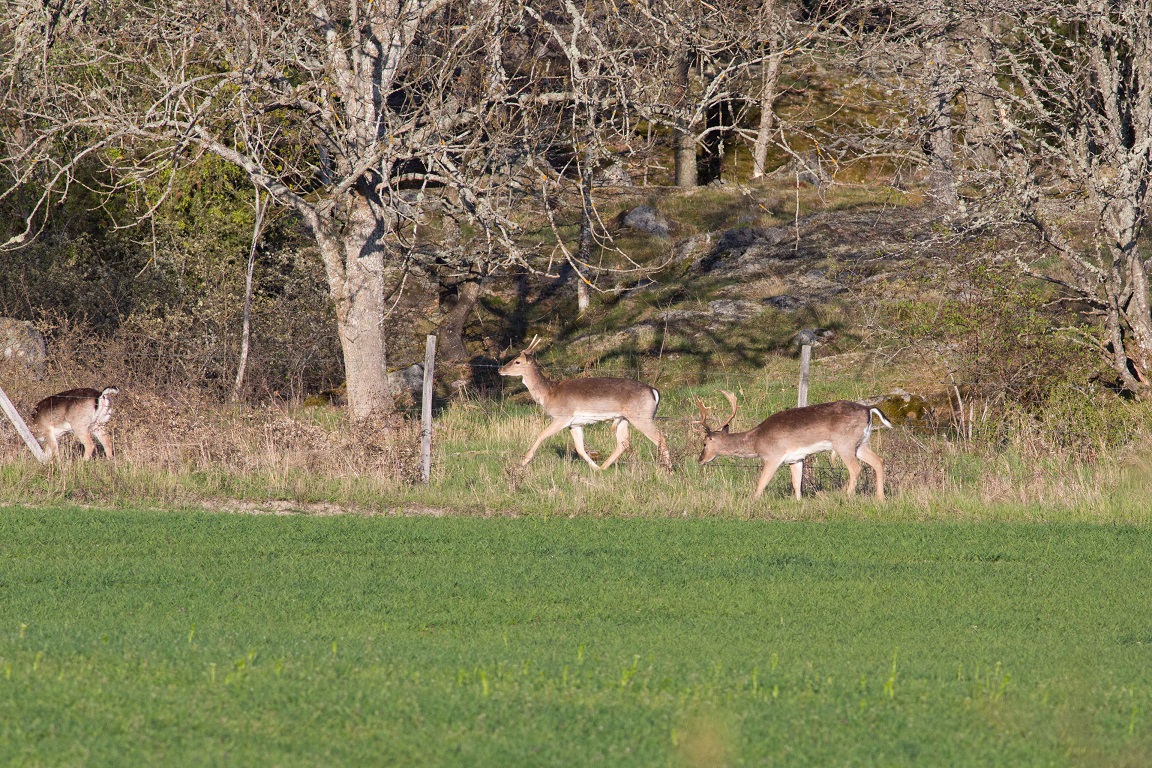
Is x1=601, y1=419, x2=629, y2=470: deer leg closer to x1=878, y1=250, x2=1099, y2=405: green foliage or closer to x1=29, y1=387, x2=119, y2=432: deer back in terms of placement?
x1=878, y1=250, x2=1099, y2=405: green foliage

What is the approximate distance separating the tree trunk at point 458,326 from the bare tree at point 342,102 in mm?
10902

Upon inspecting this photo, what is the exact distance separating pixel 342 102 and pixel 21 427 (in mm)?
6844

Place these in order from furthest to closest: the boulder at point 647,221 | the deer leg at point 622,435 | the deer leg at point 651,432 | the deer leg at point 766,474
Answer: the boulder at point 647,221 < the deer leg at point 622,435 < the deer leg at point 651,432 < the deer leg at point 766,474

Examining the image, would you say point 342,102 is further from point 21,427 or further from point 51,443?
point 21,427

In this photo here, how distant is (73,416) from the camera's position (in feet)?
57.4

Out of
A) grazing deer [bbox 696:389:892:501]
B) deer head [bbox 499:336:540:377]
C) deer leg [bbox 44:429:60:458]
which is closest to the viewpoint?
grazing deer [bbox 696:389:892:501]

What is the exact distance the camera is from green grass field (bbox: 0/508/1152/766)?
19.7 feet

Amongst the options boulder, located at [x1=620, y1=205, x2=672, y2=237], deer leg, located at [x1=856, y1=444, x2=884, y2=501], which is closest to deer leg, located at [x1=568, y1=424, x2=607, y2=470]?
deer leg, located at [x1=856, y1=444, x2=884, y2=501]

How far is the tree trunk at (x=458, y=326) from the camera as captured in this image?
33.2m

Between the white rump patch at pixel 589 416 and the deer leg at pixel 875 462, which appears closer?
the deer leg at pixel 875 462

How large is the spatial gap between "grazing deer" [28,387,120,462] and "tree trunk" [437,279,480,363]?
1577 centimetres

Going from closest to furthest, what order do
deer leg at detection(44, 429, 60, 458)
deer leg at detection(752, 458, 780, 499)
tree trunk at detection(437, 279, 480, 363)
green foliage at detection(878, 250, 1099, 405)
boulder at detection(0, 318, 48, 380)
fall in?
1. deer leg at detection(752, 458, 780, 499)
2. deer leg at detection(44, 429, 60, 458)
3. green foliage at detection(878, 250, 1099, 405)
4. boulder at detection(0, 318, 48, 380)
5. tree trunk at detection(437, 279, 480, 363)

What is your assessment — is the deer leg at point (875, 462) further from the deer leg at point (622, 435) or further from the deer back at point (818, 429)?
the deer leg at point (622, 435)

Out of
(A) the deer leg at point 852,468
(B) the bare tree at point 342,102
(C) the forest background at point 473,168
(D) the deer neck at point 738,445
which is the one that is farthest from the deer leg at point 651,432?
(B) the bare tree at point 342,102
